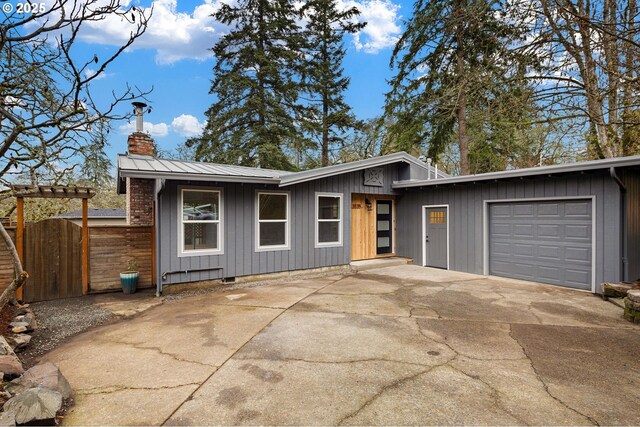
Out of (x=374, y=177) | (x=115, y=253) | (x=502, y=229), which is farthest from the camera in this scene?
(x=374, y=177)

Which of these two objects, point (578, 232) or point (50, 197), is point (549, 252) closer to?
point (578, 232)

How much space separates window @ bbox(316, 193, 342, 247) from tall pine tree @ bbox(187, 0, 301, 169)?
7.32 metres

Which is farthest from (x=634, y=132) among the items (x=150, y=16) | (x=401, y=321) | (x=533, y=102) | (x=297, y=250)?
(x=150, y=16)

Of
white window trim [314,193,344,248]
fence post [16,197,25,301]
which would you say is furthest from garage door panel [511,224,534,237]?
fence post [16,197,25,301]

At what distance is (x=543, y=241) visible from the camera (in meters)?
7.40

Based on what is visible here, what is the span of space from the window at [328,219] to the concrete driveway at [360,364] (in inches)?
123

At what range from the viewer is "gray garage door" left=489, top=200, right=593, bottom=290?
6797 millimetres

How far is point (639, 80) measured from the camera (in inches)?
188

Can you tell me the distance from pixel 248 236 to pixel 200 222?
44.4 inches

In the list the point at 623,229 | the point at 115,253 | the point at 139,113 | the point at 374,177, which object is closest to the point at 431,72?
the point at 374,177

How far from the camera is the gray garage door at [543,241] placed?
22.3ft

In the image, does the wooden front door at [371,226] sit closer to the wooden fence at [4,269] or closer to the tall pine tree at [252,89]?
the tall pine tree at [252,89]

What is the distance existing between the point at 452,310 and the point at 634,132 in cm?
788

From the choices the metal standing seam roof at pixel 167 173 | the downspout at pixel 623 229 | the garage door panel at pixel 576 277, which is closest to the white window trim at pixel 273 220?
the metal standing seam roof at pixel 167 173
